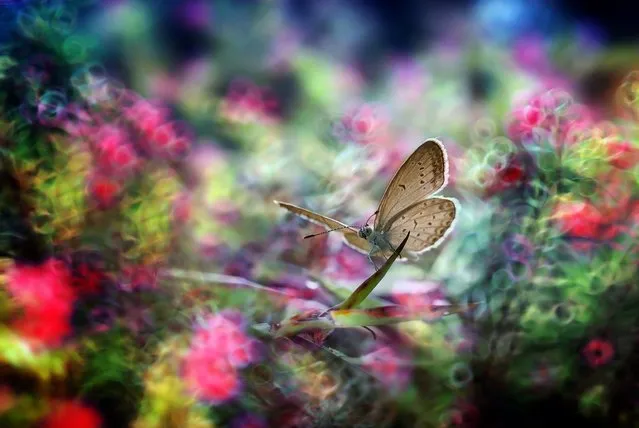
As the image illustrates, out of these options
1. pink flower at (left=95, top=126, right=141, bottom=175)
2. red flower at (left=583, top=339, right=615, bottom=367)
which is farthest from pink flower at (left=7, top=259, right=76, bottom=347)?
red flower at (left=583, top=339, right=615, bottom=367)

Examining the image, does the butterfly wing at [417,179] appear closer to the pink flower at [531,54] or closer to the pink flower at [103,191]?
the pink flower at [103,191]

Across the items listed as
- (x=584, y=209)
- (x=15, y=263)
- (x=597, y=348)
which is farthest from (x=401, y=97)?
(x=15, y=263)

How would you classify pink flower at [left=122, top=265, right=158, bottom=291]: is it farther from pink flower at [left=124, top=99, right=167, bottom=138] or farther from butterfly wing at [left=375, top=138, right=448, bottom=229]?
butterfly wing at [left=375, top=138, right=448, bottom=229]

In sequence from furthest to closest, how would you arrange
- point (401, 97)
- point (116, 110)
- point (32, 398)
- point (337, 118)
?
point (401, 97) → point (337, 118) → point (116, 110) → point (32, 398)

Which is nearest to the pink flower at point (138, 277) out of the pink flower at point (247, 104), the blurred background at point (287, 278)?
the blurred background at point (287, 278)

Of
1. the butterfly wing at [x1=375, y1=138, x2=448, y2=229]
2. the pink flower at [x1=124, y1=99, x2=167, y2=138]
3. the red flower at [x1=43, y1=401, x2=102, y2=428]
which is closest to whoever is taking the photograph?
the butterfly wing at [x1=375, y1=138, x2=448, y2=229]

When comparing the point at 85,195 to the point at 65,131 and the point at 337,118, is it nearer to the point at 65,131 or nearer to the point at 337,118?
the point at 65,131

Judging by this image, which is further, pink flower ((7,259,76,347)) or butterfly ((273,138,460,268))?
pink flower ((7,259,76,347))
